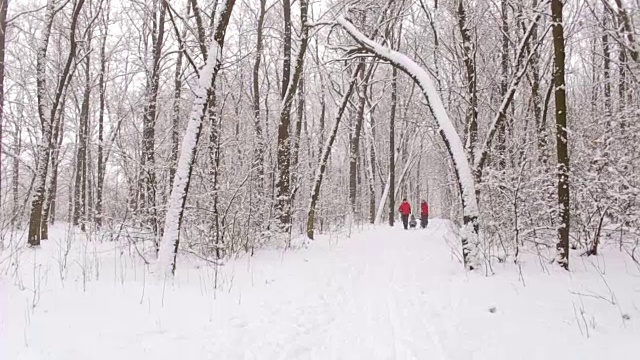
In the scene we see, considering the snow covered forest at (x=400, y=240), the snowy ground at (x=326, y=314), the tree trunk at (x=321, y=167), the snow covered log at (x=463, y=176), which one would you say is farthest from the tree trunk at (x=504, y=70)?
the tree trunk at (x=321, y=167)

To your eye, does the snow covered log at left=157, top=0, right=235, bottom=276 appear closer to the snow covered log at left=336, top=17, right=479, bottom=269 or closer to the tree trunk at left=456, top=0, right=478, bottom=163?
the snow covered log at left=336, top=17, right=479, bottom=269

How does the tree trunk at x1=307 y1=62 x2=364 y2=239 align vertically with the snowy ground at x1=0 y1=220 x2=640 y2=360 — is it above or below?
above

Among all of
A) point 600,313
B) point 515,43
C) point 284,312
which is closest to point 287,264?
point 284,312

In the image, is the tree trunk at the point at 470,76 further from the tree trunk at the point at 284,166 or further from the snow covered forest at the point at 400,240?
the tree trunk at the point at 284,166

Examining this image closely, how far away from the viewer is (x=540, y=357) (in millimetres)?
3799

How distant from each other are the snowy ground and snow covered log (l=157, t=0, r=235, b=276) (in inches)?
18.7

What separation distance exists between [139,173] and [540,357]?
28.7 ft

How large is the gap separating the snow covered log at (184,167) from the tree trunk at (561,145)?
5656mm

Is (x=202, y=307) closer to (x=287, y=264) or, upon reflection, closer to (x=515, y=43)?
(x=287, y=264)

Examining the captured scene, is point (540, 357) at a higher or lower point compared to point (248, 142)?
lower

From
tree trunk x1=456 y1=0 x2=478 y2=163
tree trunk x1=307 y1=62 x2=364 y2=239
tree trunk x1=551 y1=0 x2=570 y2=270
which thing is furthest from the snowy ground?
tree trunk x1=307 y1=62 x2=364 y2=239

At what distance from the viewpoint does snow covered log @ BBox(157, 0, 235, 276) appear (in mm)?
6832

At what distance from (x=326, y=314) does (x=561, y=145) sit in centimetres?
478

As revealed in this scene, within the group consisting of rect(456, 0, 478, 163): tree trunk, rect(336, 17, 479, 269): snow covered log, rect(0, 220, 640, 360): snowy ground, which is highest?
rect(456, 0, 478, 163): tree trunk
